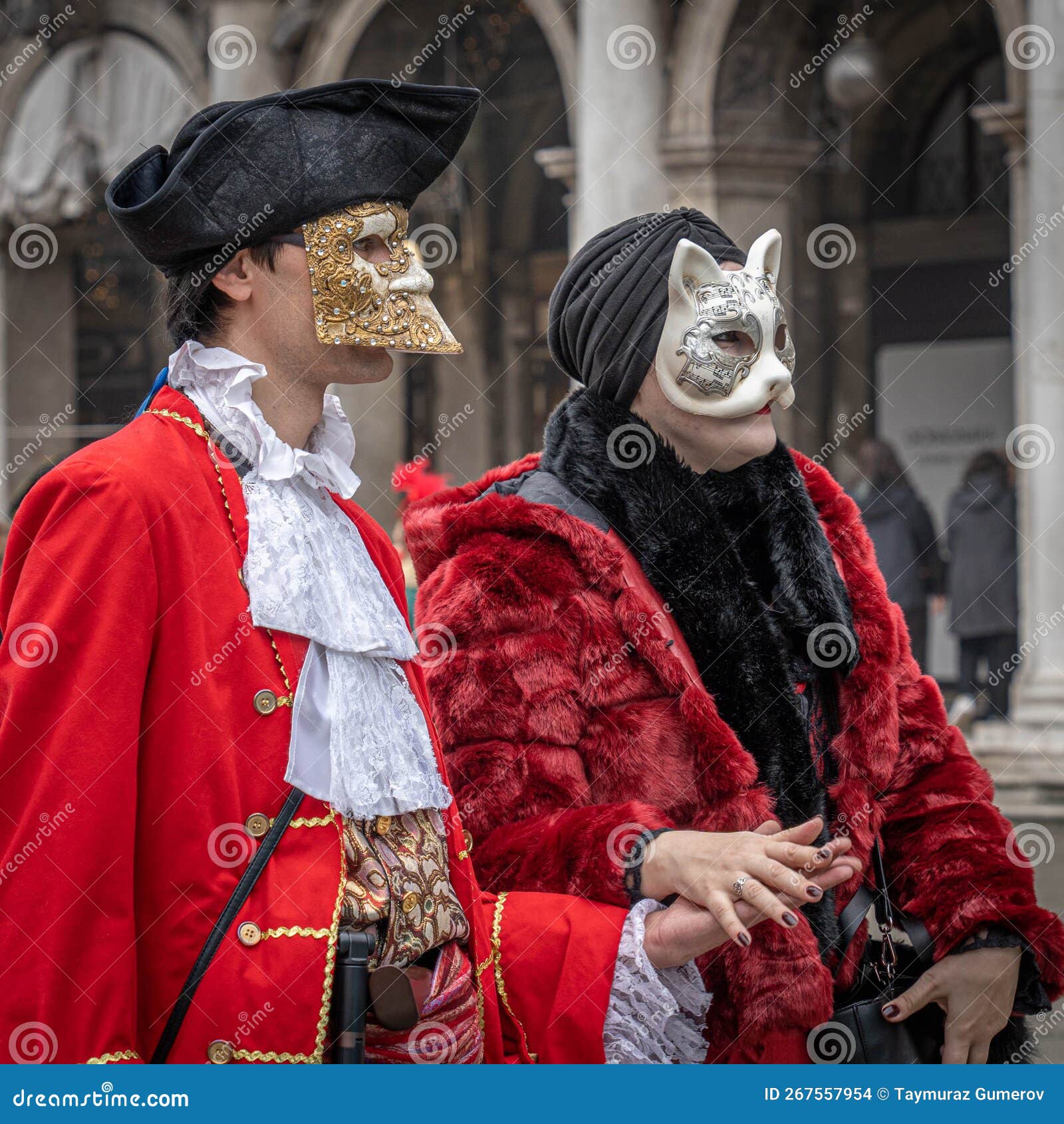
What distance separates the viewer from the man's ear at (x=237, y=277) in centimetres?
Result: 238

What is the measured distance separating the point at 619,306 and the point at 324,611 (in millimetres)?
876

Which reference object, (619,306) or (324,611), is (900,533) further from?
(324,611)

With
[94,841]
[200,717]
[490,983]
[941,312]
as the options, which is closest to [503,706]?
[490,983]

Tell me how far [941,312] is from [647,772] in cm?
1157

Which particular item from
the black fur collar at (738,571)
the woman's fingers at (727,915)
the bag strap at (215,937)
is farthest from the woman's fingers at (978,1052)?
the bag strap at (215,937)

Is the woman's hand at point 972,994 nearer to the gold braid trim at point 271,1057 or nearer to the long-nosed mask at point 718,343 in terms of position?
the long-nosed mask at point 718,343

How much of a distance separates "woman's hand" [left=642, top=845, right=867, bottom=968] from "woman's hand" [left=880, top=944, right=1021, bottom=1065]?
0.48 meters

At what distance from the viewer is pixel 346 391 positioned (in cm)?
1216

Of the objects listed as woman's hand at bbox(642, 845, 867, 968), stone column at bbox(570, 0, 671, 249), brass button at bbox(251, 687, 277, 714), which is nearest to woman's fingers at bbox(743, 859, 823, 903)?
woman's hand at bbox(642, 845, 867, 968)

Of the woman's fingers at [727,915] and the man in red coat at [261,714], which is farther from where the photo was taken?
the woman's fingers at [727,915]

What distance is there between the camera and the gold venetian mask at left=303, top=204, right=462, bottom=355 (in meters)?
2.40

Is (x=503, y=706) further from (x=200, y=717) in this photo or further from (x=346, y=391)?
(x=346, y=391)

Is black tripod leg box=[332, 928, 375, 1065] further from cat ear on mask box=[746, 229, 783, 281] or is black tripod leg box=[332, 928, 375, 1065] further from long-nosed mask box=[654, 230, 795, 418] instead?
cat ear on mask box=[746, 229, 783, 281]

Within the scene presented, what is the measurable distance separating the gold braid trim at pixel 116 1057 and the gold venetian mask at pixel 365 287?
3.23 ft
